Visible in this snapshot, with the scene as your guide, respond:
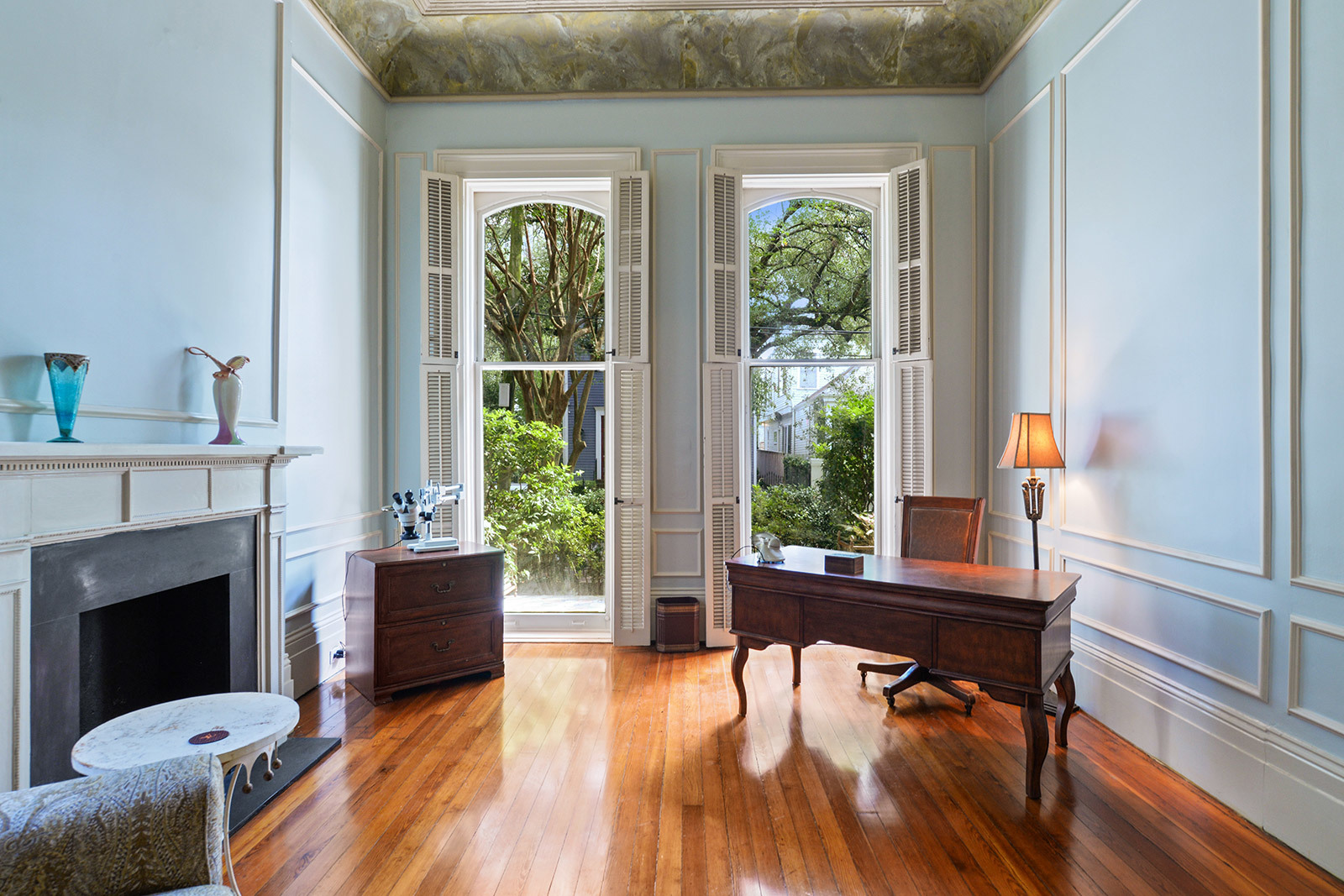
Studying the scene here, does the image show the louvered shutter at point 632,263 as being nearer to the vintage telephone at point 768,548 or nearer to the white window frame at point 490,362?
the white window frame at point 490,362

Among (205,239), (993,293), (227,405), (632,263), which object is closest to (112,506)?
(227,405)

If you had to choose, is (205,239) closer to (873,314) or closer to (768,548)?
(768,548)

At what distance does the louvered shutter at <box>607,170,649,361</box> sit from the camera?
462cm

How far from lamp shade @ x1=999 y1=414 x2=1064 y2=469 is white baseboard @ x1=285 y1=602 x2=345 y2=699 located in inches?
153

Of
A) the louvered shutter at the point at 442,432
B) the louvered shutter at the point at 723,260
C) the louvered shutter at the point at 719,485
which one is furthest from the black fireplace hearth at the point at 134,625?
the louvered shutter at the point at 723,260

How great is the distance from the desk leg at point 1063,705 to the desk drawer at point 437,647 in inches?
114

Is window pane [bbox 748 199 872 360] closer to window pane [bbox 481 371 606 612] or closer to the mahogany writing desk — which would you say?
window pane [bbox 481 371 606 612]

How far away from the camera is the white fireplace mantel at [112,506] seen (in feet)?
6.31

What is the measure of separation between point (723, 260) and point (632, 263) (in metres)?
0.63

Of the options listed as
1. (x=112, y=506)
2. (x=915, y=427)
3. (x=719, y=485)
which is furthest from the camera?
(x=719, y=485)

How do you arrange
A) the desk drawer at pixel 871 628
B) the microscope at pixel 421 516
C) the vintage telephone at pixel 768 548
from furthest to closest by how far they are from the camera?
the microscope at pixel 421 516 < the vintage telephone at pixel 768 548 < the desk drawer at pixel 871 628

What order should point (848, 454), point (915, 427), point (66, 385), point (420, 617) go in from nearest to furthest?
point (66, 385) < point (420, 617) < point (915, 427) < point (848, 454)

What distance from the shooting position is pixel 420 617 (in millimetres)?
3689

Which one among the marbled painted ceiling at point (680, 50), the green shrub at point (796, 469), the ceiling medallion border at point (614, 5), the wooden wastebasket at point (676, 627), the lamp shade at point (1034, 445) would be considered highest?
the ceiling medallion border at point (614, 5)
